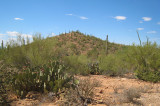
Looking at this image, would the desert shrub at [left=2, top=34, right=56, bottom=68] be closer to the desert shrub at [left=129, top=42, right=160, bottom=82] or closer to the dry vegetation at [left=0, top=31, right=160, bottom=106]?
the dry vegetation at [left=0, top=31, right=160, bottom=106]

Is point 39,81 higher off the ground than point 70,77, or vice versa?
point 70,77

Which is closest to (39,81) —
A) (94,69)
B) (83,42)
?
(94,69)

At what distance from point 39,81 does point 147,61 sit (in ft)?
21.3

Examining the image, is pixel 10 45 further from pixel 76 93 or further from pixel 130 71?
pixel 130 71

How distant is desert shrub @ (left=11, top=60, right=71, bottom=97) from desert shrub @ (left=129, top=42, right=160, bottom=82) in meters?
5.31

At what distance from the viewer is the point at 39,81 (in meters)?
5.84

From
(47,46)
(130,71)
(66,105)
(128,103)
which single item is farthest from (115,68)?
(66,105)

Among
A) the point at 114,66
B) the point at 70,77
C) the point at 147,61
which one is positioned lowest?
the point at 70,77

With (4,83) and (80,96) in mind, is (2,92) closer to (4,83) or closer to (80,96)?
(4,83)

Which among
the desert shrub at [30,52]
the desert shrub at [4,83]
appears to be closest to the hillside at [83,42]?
the desert shrub at [30,52]

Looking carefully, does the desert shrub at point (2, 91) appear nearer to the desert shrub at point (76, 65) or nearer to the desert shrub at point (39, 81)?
the desert shrub at point (39, 81)

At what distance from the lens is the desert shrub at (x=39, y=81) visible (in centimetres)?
556

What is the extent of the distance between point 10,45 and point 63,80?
5261mm

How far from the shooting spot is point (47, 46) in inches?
359
